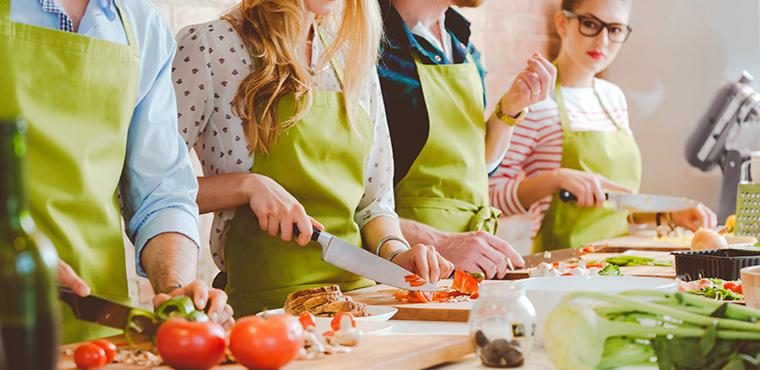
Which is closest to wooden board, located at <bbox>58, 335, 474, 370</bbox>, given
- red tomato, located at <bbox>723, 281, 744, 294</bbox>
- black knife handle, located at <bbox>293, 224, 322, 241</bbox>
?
black knife handle, located at <bbox>293, 224, 322, 241</bbox>

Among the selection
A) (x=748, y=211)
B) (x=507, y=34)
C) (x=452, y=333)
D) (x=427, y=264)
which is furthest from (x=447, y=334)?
(x=507, y=34)

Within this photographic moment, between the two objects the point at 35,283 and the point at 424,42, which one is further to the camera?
the point at 424,42

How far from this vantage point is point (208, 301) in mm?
1366

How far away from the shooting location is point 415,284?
70.4 inches

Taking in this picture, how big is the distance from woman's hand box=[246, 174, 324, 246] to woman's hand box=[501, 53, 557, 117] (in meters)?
0.98

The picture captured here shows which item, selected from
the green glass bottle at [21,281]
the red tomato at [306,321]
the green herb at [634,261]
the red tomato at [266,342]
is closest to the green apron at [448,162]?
the green herb at [634,261]

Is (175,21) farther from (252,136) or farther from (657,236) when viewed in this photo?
(657,236)

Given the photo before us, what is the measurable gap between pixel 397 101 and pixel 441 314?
37.6 inches

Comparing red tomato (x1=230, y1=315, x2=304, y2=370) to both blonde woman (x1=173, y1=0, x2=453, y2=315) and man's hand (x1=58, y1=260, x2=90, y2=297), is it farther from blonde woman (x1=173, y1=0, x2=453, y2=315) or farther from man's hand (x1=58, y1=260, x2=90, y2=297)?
blonde woman (x1=173, y1=0, x2=453, y2=315)

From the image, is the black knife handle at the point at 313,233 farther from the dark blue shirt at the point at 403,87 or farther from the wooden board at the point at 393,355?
the dark blue shirt at the point at 403,87

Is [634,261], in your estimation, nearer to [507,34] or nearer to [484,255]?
[484,255]

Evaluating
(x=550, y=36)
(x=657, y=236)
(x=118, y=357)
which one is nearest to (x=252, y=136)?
(x=118, y=357)

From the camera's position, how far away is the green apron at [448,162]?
101 inches

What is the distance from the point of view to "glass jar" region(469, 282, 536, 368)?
3.88ft
